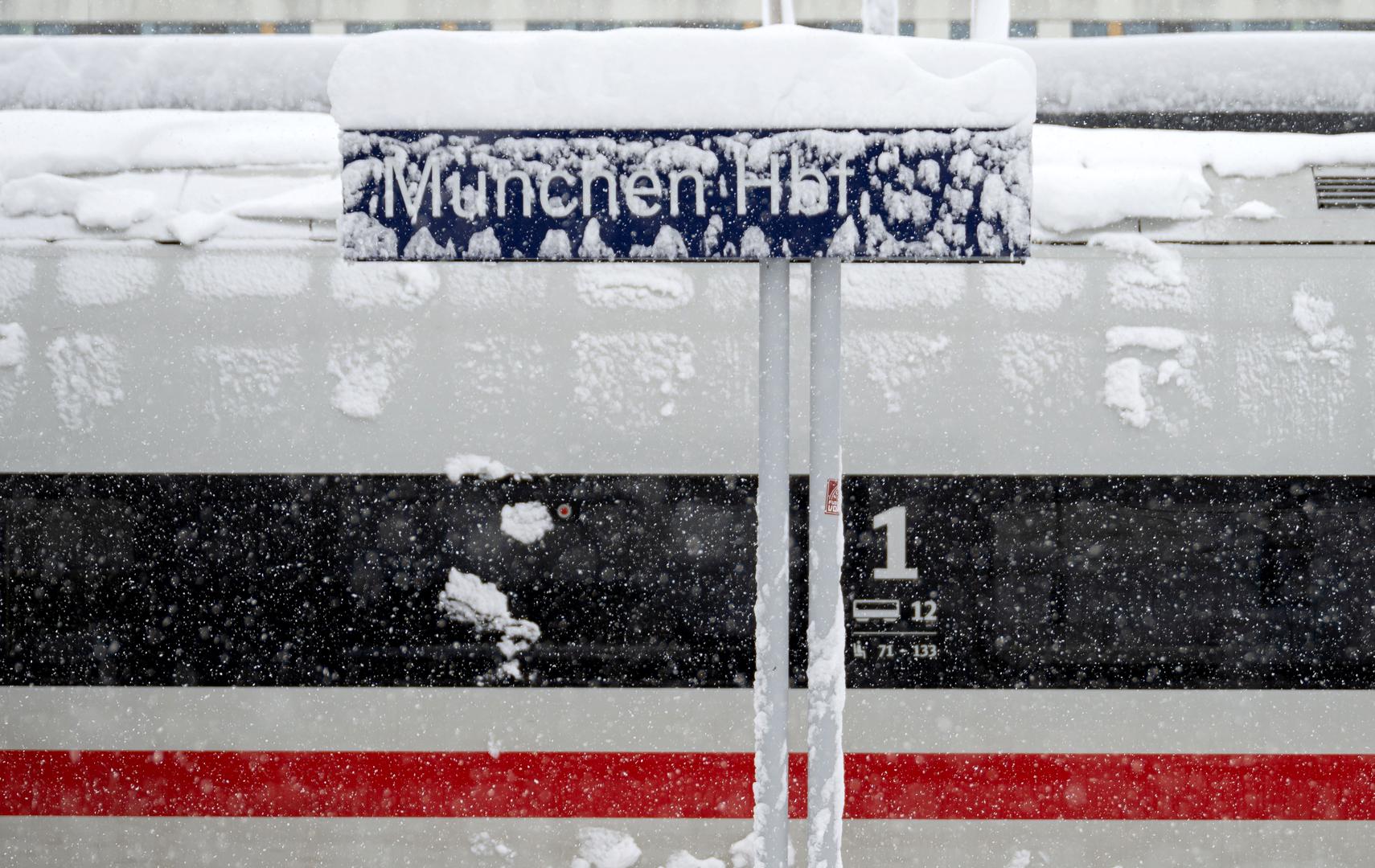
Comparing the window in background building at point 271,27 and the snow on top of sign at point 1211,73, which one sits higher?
the window in background building at point 271,27

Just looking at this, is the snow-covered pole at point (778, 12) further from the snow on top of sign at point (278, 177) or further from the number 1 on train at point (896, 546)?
the number 1 on train at point (896, 546)

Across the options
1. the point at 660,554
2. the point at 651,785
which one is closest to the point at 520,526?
the point at 660,554

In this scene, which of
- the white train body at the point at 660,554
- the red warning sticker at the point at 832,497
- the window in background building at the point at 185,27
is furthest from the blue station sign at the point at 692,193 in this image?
the window in background building at the point at 185,27

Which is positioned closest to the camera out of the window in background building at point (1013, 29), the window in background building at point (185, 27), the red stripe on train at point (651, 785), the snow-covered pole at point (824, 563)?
the snow-covered pole at point (824, 563)

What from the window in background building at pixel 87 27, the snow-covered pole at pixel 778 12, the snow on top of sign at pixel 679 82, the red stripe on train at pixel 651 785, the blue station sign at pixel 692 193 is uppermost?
the window in background building at pixel 87 27

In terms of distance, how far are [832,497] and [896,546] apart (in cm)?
93

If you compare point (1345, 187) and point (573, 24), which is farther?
point (573, 24)

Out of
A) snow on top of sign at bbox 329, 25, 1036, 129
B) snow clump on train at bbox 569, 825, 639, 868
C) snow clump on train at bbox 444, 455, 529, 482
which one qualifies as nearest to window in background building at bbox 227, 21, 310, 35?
snow clump on train at bbox 444, 455, 529, 482

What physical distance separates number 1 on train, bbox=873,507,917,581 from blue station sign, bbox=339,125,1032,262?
1063 mm

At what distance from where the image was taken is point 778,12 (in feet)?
8.24

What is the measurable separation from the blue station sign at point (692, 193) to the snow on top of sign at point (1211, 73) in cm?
154

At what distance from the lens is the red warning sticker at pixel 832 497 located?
2.00 m

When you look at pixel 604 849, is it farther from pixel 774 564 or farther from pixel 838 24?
pixel 838 24

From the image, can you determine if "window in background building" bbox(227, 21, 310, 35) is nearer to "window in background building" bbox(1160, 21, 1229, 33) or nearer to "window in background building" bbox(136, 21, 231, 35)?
"window in background building" bbox(136, 21, 231, 35)
